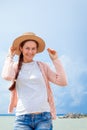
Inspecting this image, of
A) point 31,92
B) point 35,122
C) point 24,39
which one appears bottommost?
point 35,122

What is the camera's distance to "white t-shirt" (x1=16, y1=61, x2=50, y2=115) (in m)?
3.81

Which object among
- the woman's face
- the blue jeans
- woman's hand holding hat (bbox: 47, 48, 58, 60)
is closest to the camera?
the blue jeans

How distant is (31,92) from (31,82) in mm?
99

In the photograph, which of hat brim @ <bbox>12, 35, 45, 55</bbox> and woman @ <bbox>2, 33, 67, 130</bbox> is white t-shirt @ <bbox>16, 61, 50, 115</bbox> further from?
hat brim @ <bbox>12, 35, 45, 55</bbox>

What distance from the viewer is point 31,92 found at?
3838 mm

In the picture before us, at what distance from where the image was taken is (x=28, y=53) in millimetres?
3973

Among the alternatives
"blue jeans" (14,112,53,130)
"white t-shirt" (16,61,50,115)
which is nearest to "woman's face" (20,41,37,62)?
"white t-shirt" (16,61,50,115)

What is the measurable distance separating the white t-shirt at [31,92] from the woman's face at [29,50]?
0.12 meters

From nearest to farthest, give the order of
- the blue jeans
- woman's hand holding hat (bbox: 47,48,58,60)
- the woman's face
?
the blue jeans < the woman's face < woman's hand holding hat (bbox: 47,48,58,60)

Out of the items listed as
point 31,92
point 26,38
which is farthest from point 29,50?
point 31,92

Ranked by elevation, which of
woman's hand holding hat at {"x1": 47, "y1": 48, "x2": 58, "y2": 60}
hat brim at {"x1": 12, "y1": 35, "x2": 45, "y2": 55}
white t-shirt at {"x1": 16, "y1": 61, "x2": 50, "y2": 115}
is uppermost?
hat brim at {"x1": 12, "y1": 35, "x2": 45, "y2": 55}

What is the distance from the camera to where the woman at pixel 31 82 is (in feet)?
12.5

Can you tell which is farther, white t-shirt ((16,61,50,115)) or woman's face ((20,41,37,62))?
woman's face ((20,41,37,62))

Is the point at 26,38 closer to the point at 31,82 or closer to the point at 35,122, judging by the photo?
the point at 31,82
